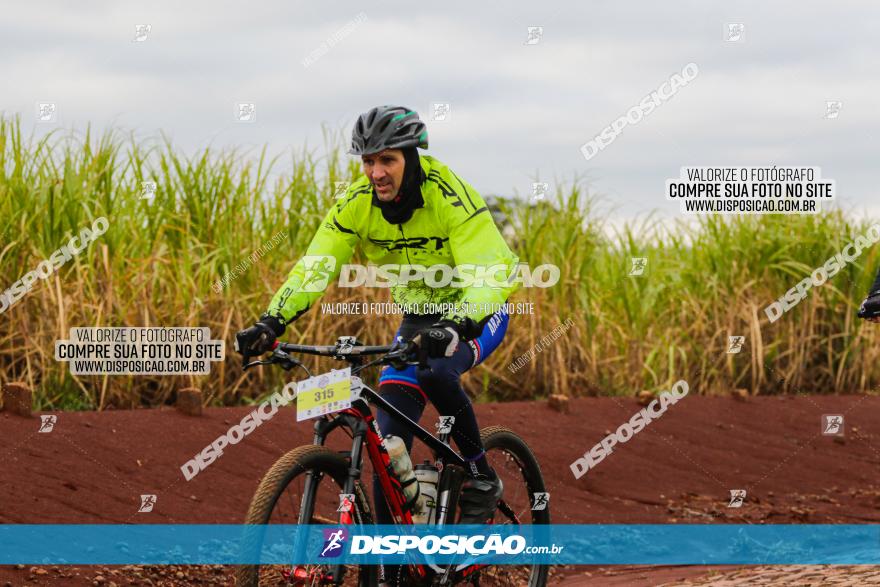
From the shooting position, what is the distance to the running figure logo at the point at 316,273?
570 cm

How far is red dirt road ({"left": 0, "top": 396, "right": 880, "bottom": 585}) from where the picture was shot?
26.5 ft

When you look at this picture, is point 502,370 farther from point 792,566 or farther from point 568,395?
point 792,566

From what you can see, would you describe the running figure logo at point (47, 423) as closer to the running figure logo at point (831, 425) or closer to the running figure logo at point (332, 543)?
the running figure logo at point (332, 543)

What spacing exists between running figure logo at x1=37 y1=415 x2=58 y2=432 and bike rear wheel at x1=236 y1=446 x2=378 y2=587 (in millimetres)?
3919

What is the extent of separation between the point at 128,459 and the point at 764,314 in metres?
8.35

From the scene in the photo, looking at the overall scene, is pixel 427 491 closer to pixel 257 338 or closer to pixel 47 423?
pixel 257 338

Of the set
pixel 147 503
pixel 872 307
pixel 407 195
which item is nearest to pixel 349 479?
pixel 407 195

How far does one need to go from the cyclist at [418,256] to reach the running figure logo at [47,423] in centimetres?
367

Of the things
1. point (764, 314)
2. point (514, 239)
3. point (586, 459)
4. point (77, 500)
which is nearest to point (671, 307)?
point (764, 314)

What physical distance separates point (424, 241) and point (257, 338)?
3.59 ft

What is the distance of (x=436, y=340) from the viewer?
523 cm

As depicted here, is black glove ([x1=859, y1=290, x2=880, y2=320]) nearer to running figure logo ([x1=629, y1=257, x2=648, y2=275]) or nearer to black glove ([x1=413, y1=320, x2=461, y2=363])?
black glove ([x1=413, y1=320, x2=461, y2=363])

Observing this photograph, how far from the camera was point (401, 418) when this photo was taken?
18.6 feet

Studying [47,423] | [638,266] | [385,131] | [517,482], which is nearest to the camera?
[385,131]
